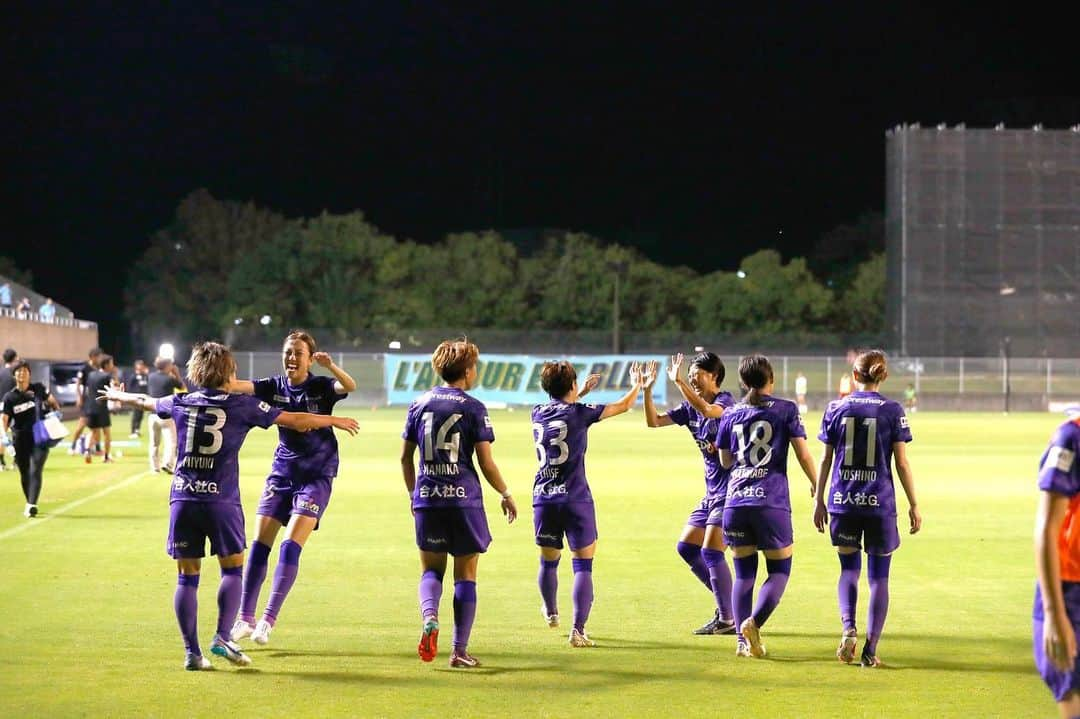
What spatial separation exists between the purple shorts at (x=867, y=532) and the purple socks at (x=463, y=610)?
7.21ft

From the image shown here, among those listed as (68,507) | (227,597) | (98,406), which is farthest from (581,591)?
(98,406)

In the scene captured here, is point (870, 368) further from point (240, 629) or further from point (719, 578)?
point (240, 629)

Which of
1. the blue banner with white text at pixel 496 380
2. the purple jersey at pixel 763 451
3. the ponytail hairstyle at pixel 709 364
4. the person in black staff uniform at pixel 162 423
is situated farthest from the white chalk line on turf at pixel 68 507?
the blue banner with white text at pixel 496 380

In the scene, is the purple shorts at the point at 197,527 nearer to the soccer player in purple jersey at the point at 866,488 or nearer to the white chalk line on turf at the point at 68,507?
the soccer player in purple jersey at the point at 866,488

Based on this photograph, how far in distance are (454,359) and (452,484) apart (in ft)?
2.41

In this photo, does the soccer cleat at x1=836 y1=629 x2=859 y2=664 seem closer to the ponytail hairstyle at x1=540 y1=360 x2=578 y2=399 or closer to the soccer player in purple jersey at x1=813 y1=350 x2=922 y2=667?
the soccer player in purple jersey at x1=813 y1=350 x2=922 y2=667

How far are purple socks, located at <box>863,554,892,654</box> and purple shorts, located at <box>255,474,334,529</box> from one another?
3505 millimetres

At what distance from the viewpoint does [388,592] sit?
11.9 meters

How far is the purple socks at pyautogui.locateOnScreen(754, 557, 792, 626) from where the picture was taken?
9.02 m

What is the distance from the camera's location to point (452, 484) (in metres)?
8.52

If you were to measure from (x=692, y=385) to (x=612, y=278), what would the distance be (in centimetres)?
8568

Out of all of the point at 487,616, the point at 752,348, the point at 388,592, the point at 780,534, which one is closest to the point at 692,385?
the point at 780,534

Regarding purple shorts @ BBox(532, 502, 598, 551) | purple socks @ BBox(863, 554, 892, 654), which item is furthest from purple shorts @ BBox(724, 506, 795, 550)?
purple shorts @ BBox(532, 502, 598, 551)

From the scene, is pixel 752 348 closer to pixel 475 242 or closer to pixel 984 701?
pixel 475 242
